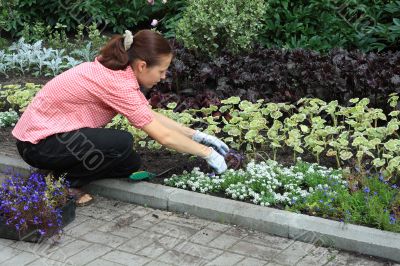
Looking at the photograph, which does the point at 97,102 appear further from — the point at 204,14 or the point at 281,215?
the point at 204,14

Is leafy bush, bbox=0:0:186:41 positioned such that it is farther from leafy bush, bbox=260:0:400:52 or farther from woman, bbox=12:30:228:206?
woman, bbox=12:30:228:206

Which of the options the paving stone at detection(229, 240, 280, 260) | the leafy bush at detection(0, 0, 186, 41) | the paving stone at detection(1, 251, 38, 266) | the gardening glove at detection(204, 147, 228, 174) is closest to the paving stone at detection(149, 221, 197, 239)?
the paving stone at detection(229, 240, 280, 260)

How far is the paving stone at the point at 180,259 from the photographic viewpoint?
13.4 ft

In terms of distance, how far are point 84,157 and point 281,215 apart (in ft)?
4.67

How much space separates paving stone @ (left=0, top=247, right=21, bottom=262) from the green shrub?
3332mm

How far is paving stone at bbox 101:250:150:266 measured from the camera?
4.09 m

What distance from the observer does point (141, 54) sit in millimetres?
4699

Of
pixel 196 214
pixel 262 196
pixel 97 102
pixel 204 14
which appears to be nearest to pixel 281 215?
pixel 262 196

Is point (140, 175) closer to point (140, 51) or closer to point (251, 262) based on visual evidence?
point (140, 51)

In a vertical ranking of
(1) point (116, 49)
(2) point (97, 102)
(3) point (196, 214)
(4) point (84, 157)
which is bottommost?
(3) point (196, 214)

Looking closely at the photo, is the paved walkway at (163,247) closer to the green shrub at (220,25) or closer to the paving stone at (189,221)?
the paving stone at (189,221)

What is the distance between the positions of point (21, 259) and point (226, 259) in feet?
3.96

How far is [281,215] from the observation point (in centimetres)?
440

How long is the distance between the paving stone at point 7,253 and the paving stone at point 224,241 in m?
1.17
